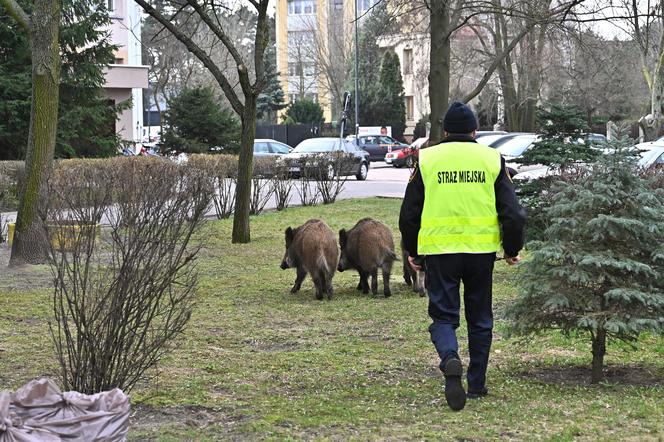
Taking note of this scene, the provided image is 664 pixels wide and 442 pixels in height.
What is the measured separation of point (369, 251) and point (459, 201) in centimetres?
515

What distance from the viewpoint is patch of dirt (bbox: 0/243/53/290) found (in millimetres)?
12030

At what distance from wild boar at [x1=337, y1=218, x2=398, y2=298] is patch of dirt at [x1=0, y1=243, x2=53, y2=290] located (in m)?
3.54

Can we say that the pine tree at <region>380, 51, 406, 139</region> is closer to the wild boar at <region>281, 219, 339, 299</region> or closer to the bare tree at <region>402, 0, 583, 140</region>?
the bare tree at <region>402, 0, 583, 140</region>

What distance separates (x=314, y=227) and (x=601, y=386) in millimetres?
5007

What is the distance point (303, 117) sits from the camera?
7975cm

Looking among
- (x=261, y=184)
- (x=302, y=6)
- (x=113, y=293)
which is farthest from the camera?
(x=302, y=6)

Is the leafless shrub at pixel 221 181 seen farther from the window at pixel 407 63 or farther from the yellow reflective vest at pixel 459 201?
the window at pixel 407 63

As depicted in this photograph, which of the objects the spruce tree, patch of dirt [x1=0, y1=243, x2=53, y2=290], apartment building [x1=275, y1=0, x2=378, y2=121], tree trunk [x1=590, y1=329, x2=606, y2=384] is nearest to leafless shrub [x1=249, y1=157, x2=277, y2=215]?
the spruce tree

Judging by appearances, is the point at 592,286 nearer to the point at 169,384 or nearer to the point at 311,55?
the point at 169,384

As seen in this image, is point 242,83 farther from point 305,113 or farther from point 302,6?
point 302,6

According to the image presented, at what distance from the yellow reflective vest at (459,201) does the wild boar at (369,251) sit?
5.06m

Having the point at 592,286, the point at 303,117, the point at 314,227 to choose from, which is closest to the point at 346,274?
the point at 314,227

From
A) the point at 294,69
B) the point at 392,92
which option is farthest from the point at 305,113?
the point at 294,69

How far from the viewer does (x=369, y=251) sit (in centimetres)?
1145
